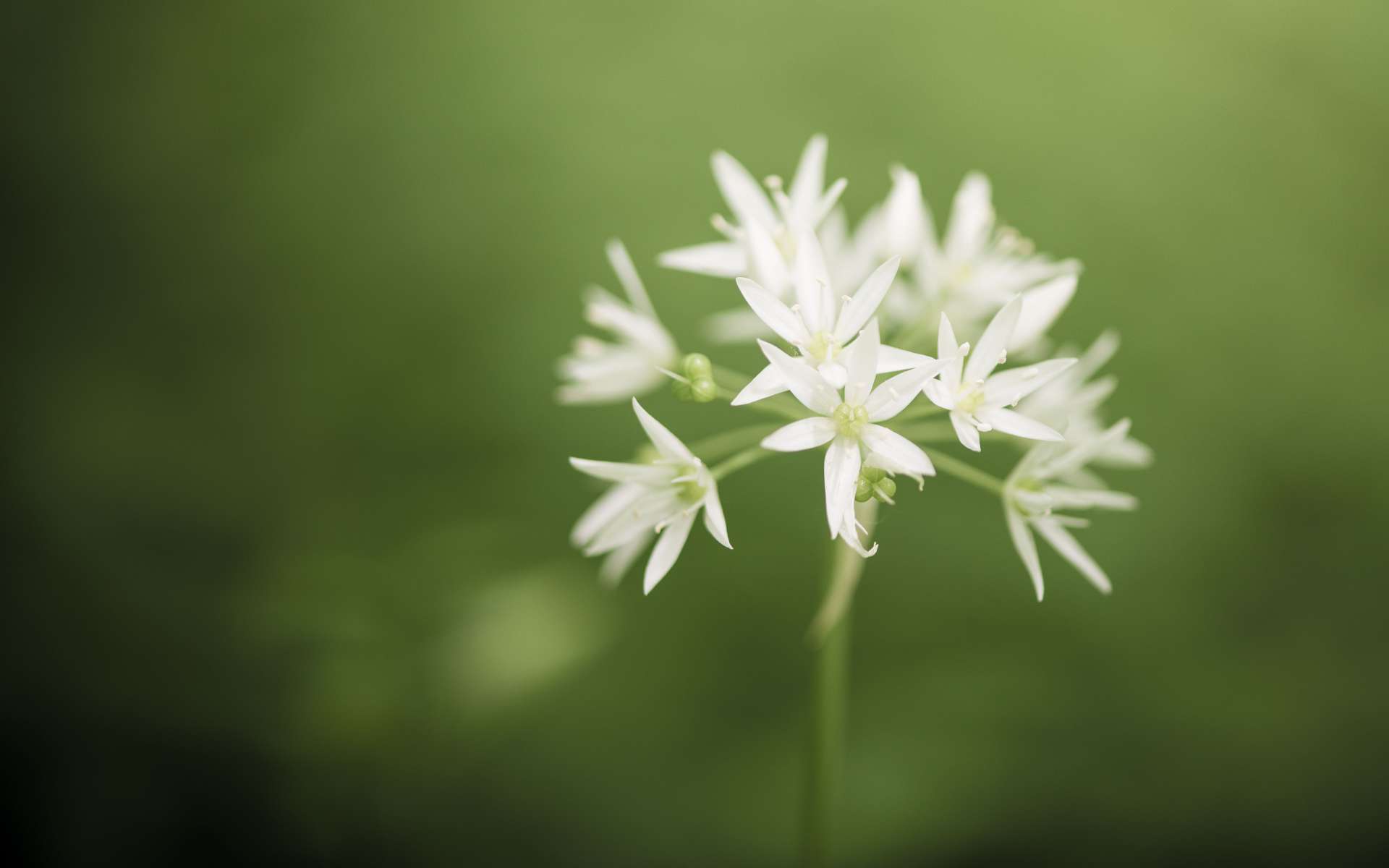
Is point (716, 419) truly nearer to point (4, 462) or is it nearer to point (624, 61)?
point (624, 61)

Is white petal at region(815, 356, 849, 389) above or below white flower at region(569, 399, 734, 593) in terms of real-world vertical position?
above

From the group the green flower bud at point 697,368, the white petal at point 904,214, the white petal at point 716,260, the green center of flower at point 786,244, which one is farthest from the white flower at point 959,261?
the green flower bud at point 697,368

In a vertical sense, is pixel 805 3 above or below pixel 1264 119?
above

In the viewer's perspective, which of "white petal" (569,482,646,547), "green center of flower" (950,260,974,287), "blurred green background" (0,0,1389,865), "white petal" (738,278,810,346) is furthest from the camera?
"blurred green background" (0,0,1389,865)

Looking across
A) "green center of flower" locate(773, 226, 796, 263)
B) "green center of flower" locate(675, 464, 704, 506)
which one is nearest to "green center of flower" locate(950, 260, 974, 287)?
"green center of flower" locate(773, 226, 796, 263)

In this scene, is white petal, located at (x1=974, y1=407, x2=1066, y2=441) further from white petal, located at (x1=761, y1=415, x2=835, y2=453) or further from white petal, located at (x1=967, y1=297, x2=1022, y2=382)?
white petal, located at (x1=761, y1=415, x2=835, y2=453)

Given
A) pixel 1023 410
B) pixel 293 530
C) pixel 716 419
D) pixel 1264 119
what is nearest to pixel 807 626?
pixel 716 419

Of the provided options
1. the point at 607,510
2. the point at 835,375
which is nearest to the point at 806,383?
the point at 835,375
